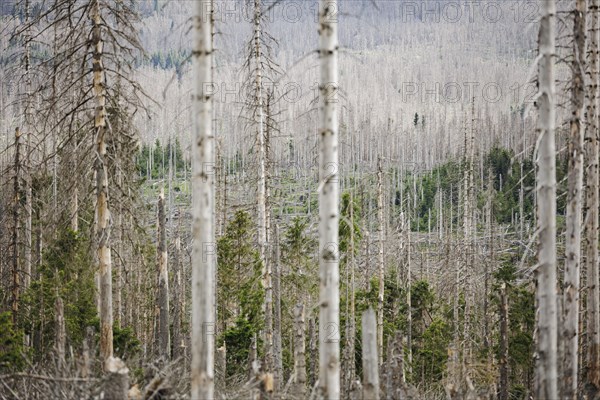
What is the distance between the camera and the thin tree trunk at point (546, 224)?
7484 millimetres

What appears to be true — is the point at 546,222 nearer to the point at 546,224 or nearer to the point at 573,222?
the point at 546,224

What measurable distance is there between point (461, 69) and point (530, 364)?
145 m

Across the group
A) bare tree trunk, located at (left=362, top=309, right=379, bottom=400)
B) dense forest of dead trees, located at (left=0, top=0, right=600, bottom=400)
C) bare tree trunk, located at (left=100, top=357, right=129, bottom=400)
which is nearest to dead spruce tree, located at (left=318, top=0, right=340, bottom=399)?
dense forest of dead trees, located at (left=0, top=0, right=600, bottom=400)

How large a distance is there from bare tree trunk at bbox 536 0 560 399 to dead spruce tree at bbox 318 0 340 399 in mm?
2988

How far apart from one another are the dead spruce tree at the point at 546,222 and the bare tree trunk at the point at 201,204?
4.50 meters

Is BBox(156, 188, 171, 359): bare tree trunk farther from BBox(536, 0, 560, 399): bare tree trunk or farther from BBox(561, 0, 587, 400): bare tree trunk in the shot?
BBox(536, 0, 560, 399): bare tree trunk

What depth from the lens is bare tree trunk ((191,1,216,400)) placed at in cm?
696

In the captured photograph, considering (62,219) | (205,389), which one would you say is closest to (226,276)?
(62,219)

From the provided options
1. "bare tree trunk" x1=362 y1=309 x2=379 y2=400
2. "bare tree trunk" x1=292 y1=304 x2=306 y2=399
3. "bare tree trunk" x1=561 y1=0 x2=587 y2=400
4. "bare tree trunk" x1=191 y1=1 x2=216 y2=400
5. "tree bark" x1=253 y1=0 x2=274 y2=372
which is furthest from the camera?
"tree bark" x1=253 y1=0 x2=274 y2=372

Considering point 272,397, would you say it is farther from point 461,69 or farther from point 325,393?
point 461,69

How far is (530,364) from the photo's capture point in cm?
2005

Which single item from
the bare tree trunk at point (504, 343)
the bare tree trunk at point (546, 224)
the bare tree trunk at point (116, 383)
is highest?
the bare tree trunk at point (546, 224)

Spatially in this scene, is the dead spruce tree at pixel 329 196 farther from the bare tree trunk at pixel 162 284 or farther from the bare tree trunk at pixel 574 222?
the bare tree trunk at pixel 162 284

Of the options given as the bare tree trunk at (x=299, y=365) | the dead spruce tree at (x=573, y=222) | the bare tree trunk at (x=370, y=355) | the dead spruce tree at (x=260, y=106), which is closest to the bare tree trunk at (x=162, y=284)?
the dead spruce tree at (x=260, y=106)
